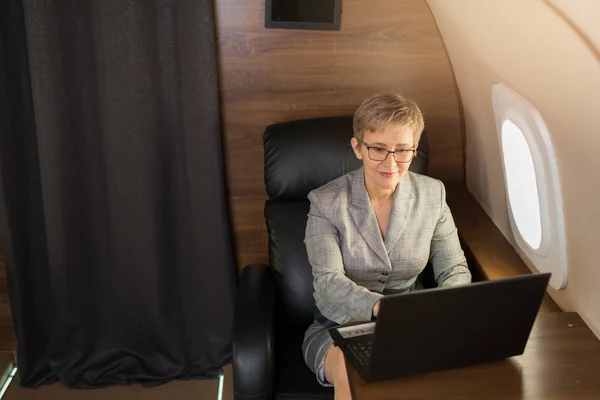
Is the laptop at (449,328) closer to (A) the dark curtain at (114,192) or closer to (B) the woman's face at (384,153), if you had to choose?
(B) the woman's face at (384,153)

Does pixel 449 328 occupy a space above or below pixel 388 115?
below

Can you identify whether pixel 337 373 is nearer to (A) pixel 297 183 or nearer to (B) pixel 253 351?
(B) pixel 253 351

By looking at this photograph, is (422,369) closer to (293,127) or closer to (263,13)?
(293,127)

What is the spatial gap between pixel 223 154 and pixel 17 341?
3.70 feet

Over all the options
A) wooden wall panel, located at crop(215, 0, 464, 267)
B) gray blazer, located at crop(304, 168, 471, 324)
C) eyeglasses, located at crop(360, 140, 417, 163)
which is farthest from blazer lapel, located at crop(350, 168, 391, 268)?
wooden wall panel, located at crop(215, 0, 464, 267)

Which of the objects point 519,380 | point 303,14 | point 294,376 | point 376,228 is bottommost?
point 294,376

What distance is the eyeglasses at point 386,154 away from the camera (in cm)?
183

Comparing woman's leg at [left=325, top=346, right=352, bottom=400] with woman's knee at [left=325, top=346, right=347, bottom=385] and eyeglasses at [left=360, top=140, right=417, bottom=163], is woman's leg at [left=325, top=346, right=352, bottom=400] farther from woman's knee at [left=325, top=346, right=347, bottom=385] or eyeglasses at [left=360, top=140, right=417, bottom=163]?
eyeglasses at [left=360, top=140, right=417, bottom=163]

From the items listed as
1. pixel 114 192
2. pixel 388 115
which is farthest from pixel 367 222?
pixel 114 192

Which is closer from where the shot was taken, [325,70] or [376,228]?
[376,228]

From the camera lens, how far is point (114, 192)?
244cm

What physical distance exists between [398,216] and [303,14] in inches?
32.7

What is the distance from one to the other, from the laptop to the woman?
16.1 inches

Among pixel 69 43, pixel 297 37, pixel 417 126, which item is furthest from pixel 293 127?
pixel 69 43
